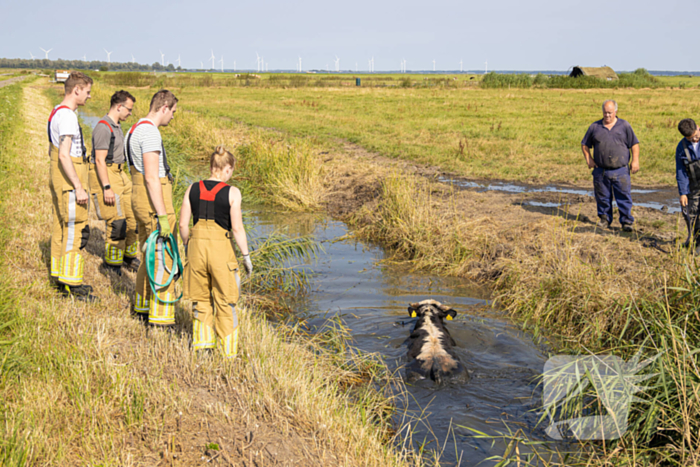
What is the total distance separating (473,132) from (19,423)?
19363mm

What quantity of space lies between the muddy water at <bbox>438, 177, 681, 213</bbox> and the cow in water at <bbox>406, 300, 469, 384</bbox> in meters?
6.27

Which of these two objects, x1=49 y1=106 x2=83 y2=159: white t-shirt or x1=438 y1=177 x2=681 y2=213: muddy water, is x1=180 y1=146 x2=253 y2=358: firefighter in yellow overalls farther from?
x1=438 y1=177 x2=681 y2=213: muddy water

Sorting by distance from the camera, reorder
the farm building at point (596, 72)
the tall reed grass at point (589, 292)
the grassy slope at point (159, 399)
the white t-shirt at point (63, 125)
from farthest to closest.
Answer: the farm building at point (596, 72) < the white t-shirt at point (63, 125) < the tall reed grass at point (589, 292) < the grassy slope at point (159, 399)

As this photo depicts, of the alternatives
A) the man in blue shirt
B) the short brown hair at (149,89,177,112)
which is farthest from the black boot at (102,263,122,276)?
the man in blue shirt

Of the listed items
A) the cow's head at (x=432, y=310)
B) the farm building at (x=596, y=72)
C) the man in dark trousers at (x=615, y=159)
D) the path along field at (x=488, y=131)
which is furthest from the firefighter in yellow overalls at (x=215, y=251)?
the farm building at (x=596, y=72)

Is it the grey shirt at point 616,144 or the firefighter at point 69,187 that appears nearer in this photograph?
the firefighter at point 69,187

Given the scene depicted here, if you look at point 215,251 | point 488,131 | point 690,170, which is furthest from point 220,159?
point 488,131

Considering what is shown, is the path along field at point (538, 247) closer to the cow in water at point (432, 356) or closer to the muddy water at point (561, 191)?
the muddy water at point (561, 191)

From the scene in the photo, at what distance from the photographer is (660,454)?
336 centimetres

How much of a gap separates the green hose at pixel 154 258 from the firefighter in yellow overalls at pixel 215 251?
20.9 inches

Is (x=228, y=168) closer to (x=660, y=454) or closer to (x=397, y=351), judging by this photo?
(x=397, y=351)

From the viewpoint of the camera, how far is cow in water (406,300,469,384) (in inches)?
193

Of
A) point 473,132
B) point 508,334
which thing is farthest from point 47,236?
point 473,132

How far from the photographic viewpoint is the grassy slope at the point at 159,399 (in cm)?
328
